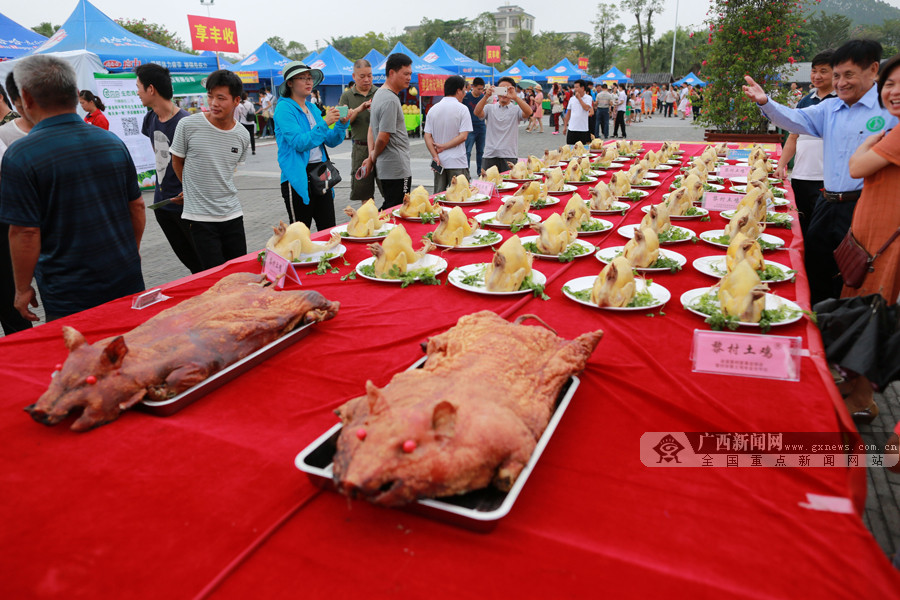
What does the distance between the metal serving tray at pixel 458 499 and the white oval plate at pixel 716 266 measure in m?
2.14

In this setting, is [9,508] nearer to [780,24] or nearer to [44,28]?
[780,24]

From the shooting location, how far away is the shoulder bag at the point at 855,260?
131 inches

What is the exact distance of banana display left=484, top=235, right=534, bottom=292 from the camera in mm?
2965

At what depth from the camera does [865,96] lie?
167 inches

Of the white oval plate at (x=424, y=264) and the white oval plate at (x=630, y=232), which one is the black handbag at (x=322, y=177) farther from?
the white oval plate at (x=630, y=232)

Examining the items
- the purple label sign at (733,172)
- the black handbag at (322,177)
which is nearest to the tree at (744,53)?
the purple label sign at (733,172)

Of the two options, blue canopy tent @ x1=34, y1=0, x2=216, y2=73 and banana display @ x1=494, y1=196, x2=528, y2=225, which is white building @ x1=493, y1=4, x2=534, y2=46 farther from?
banana display @ x1=494, y1=196, x2=528, y2=225

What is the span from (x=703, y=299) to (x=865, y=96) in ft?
10.3

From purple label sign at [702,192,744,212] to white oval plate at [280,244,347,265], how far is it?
3366 mm

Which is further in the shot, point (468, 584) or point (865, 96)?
point (865, 96)

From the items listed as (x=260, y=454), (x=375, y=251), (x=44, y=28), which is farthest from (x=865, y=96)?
(x=44, y=28)

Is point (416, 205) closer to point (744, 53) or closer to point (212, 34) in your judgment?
point (744, 53)

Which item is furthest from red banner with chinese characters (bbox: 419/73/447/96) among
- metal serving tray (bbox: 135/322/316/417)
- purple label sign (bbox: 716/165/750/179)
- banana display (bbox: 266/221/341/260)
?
metal serving tray (bbox: 135/322/316/417)

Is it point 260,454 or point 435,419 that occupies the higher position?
point 435,419
